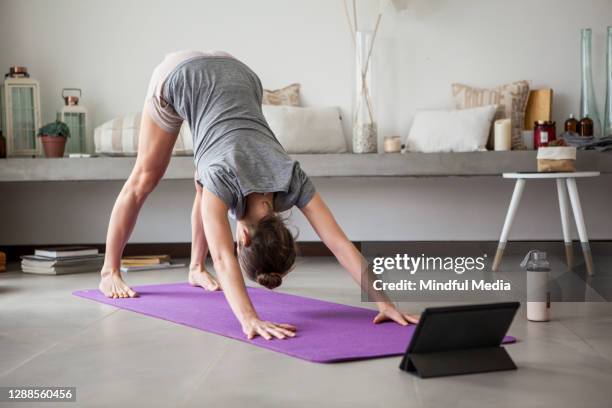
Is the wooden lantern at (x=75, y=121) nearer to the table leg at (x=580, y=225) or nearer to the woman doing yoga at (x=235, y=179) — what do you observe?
the woman doing yoga at (x=235, y=179)

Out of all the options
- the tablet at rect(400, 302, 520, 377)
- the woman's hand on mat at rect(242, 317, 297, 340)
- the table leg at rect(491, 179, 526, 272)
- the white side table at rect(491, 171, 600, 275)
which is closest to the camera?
the tablet at rect(400, 302, 520, 377)

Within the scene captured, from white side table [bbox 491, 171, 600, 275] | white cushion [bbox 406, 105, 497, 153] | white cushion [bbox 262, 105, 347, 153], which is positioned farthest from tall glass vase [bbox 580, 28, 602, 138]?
white cushion [bbox 262, 105, 347, 153]

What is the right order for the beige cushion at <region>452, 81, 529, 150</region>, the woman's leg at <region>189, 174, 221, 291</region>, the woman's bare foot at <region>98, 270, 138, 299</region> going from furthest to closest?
the beige cushion at <region>452, 81, 529, 150</region> < the woman's leg at <region>189, 174, 221, 291</region> < the woman's bare foot at <region>98, 270, 138, 299</region>

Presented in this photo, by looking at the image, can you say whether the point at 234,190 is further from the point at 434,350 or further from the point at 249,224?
the point at 434,350

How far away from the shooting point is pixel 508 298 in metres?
3.56

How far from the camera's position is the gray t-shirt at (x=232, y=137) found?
2.81m

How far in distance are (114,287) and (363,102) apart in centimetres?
224

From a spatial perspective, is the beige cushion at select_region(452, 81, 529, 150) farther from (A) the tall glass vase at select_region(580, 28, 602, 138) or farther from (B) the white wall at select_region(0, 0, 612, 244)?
(A) the tall glass vase at select_region(580, 28, 602, 138)

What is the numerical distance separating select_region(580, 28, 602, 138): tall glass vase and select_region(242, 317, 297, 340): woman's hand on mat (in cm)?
327

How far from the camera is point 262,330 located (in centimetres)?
265

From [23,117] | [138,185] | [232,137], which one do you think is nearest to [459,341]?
[232,137]

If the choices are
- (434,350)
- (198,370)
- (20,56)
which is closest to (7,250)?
(20,56)

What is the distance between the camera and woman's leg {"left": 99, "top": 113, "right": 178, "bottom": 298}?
140 inches

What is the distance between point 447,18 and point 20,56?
9.72 ft
